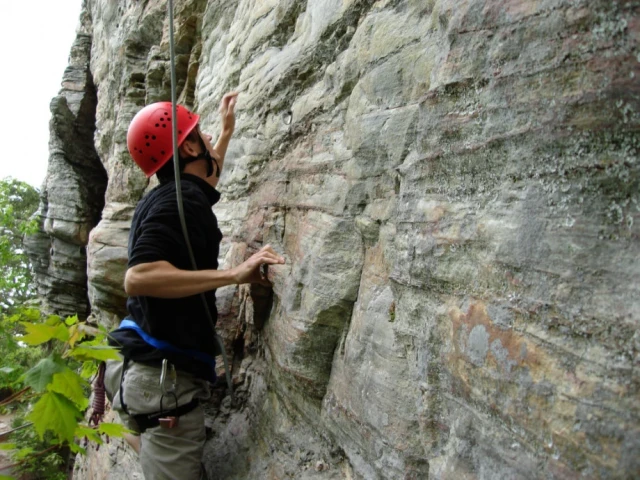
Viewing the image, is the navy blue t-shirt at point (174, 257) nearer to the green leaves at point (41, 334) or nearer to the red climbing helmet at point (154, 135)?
the red climbing helmet at point (154, 135)

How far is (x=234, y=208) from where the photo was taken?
14.5ft

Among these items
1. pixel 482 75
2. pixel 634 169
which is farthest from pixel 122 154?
pixel 634 169

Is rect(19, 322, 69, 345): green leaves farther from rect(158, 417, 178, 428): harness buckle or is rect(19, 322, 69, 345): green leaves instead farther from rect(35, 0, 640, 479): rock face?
rect(158, 417, 178, 428): harness buckle

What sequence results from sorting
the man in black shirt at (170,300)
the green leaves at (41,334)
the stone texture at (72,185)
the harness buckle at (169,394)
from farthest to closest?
1. the stone texture at (72,185)
2. the harness buckle at (169,394)
3. the man in black shirt at (170,300)
4. the green leaves at (41,334)

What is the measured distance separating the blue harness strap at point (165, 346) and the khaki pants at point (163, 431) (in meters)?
0.16

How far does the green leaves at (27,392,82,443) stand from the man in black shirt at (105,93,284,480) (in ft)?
4.30

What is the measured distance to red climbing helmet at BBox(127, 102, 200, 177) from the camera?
3.20 metres

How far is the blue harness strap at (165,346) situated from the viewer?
9.84 ft

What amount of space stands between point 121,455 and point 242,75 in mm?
3780

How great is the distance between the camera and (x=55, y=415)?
1.38 m

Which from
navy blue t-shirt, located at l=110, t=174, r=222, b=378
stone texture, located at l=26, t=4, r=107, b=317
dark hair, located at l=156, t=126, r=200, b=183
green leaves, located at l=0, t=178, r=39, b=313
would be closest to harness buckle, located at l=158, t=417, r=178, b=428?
navy blue t-shirt, located at l=110, t=174, r=222, b=378

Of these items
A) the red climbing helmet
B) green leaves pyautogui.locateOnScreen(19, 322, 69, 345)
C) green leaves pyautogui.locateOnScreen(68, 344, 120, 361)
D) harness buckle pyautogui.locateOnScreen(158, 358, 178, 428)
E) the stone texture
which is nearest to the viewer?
green leaves pyautogui.locateOnScreen(19, 322, 69, 345)

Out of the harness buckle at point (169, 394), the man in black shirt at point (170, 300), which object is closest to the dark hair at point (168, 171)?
the man in black shirt at point (170, 300)

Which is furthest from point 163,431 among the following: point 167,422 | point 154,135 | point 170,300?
point 154,135
